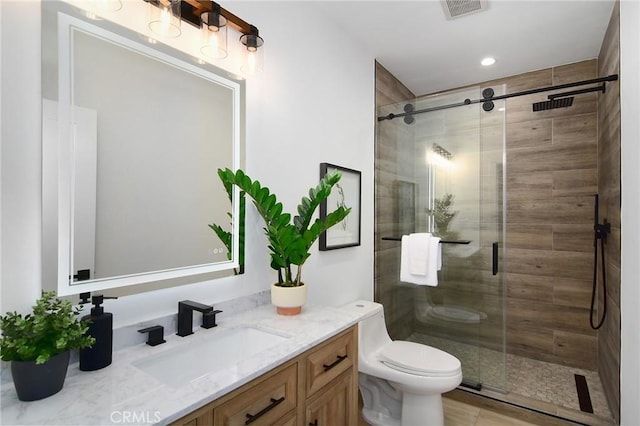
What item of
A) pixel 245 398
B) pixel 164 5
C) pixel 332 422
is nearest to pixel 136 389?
pixel 245 398

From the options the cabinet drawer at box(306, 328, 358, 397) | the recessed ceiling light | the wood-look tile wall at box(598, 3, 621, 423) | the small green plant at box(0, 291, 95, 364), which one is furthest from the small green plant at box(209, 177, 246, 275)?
the recessed ceiling light

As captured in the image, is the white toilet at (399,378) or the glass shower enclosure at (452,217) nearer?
the white toilet at (399,378)

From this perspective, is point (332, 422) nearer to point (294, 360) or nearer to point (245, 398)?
point (294, 360)

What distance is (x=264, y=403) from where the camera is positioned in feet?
3.43

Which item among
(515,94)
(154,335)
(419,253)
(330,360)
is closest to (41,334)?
(154,335)

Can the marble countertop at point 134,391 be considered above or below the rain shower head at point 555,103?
below

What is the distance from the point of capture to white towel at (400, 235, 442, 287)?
2.47 metres

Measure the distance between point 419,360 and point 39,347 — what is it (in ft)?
6.20

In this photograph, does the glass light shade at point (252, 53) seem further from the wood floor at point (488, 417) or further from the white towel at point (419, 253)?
the wood floor at point (488, 417)

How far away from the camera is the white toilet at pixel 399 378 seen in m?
1.92

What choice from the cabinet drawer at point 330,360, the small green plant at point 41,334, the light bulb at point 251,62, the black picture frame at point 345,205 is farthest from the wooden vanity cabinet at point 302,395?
the light bulb at point 251,62

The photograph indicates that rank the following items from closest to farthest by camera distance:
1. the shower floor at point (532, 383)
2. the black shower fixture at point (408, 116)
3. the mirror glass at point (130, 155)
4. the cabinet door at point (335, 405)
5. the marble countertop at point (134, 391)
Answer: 1. the marble countertop at point (134, 391)
2. the mirror glass at point (130, 155)
3. the cabinet door at point (335, 405)
4. the shower floor at point (532, 383)
5. the black shower fixture at point (408, 116)

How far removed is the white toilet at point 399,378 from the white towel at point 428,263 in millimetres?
405

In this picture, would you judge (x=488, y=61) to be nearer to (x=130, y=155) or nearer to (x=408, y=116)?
(x=408, y=116)
